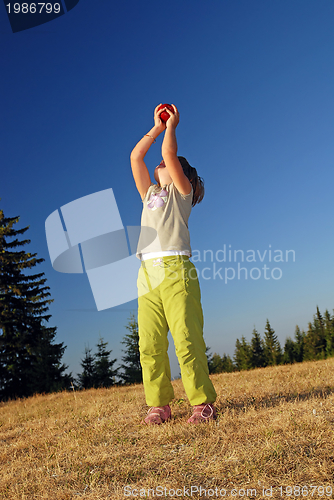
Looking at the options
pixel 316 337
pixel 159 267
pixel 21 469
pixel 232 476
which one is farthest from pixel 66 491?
pixel 316 337

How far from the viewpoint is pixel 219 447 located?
7.39 ft

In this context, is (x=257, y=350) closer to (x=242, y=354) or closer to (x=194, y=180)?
(x=242, y=354)

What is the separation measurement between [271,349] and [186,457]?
62181 mm

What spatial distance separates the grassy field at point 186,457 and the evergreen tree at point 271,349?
188ft

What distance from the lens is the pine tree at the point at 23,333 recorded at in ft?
61.4

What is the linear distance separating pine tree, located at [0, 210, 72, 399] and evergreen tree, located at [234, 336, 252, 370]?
1563 inches

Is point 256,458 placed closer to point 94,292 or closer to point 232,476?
point 232,476

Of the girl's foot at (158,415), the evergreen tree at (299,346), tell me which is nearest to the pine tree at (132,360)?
the girl's foot at (158,415)

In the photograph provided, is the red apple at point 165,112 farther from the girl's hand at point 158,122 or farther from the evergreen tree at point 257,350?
the evergreen tree at point 257,350

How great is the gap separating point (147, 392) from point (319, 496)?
1.90 metres

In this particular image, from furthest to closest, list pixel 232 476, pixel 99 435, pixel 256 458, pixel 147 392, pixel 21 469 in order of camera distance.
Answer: pixel 147 392 < pixel 99 435 < pixel 21 469 < pixel 256 458 < pixel 232 476

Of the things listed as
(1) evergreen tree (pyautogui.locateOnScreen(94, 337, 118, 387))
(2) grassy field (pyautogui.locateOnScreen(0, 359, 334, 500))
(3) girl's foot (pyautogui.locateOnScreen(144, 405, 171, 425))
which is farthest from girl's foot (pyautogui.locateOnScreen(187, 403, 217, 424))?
(1) evergreen tree (pyautogui.locateOnScreen(94, 337, 118, 387))

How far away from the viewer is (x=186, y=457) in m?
2.16

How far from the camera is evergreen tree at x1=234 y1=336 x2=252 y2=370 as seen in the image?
5544 centimetres
